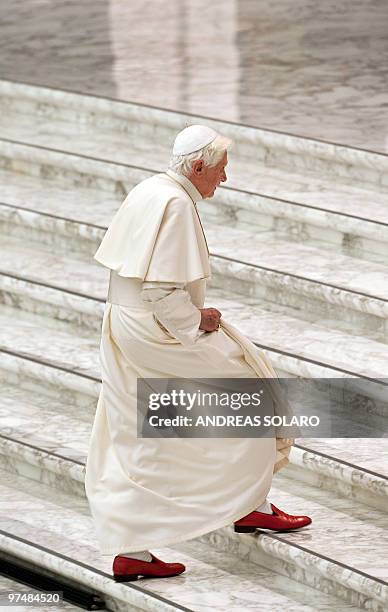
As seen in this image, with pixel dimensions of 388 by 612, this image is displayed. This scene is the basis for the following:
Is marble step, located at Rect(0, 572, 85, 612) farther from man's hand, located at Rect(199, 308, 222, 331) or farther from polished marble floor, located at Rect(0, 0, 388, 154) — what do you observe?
polished marble floor, located at Rect(0, 0, 388, 154)

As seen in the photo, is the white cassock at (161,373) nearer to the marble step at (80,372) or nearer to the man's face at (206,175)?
the man's face at (206,175)

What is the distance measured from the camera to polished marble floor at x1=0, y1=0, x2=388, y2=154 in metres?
8.74

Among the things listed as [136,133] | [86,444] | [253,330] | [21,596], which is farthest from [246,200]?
[21,596]

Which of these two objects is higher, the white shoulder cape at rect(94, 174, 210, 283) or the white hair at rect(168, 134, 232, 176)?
the white hair at rect(168, 134, 232, 176)

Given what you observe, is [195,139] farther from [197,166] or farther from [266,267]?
[266,267]

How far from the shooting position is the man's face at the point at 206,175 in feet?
16.7

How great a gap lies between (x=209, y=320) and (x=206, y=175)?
515 mm

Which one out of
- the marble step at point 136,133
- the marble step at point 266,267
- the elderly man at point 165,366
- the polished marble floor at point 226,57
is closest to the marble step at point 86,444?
the elderly man at point 165,366

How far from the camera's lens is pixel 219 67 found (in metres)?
9.92

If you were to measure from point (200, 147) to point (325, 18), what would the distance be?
6.47m

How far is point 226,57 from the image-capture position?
1020cm

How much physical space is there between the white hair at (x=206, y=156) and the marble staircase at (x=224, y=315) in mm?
1429

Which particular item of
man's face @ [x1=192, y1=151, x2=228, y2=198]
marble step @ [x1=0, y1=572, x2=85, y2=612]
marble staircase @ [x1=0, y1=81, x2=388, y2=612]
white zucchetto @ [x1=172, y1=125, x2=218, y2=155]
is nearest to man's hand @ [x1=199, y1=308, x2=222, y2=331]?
man's face @ [x1=192, y1=151, x2=228, y2=198]

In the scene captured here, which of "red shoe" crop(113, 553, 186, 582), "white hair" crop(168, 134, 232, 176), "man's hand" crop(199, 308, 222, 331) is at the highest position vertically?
"white hair" crop(168, 134, 232, 176)
